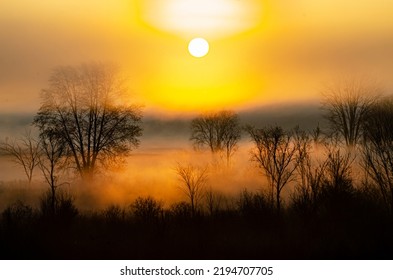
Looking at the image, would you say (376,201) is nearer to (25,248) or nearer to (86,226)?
(86,226)

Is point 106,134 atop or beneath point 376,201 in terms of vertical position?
atop

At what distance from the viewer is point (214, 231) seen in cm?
2119

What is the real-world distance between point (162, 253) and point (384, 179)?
39.3 ft

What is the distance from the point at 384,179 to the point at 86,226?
12.8 meters

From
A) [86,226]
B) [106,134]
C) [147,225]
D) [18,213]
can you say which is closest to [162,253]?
[147,225]

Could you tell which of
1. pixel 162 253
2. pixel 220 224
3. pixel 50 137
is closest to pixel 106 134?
pixel 50 137

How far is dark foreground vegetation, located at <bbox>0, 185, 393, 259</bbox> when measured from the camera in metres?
17.9

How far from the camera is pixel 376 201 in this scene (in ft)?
75.9

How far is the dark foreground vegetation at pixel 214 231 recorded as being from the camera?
58.6 feet
